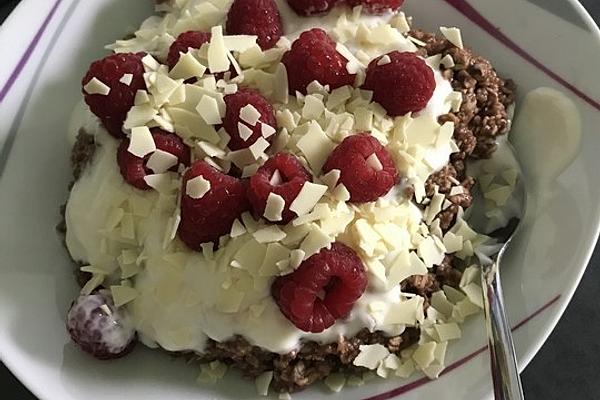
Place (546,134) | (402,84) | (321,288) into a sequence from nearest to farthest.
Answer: (321,288)
(402,84)
(546,134)

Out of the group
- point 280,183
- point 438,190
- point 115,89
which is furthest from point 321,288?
point 115,89

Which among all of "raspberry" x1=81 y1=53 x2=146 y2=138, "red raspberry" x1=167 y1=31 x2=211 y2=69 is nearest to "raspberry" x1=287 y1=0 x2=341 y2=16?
"red raspberry" x1=167 y1=31 x2=211 y2=69

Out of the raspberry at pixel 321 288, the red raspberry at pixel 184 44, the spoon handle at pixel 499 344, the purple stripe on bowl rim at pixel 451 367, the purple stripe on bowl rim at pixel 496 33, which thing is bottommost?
the purple stripe on bowl rim at pixel 451 367

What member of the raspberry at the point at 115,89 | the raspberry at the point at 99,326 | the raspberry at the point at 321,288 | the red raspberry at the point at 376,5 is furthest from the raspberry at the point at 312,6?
the raspberry at the point at 99,326

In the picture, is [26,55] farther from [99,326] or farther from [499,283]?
[499,283]

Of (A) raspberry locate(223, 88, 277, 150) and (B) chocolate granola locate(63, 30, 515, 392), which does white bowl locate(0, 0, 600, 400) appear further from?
(A) raspberry locate(223, 88, 277, 150)

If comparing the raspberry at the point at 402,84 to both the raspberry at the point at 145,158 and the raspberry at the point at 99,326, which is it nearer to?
the raspberry at the point at 145,158
